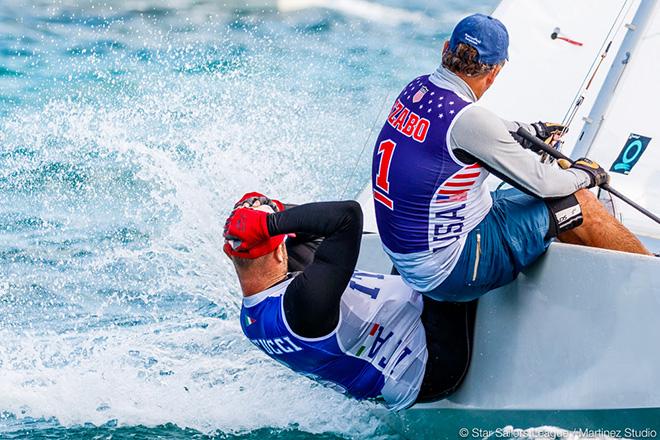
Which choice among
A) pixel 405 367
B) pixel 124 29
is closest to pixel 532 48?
pixel 405 367

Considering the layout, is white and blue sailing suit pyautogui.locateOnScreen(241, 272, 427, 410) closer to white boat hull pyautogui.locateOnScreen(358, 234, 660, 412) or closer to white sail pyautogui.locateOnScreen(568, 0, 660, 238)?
white boat hull pyautogui.locateOnScreen(358, 234, 660, 412)

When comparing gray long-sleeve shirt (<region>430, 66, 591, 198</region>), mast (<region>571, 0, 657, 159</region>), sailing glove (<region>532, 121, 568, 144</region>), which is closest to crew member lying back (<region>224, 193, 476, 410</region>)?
gray long-sleeve shirt (<region>430, 66, 591, 198</region>)

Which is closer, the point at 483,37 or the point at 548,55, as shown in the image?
the point at 483,37

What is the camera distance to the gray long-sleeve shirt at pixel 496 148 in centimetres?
245

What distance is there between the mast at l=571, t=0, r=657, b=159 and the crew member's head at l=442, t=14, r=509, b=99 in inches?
58.3

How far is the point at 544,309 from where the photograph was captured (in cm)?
267

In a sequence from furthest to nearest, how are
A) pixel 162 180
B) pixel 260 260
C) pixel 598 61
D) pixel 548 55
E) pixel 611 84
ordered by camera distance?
pixel 162 180 → pixel 548 55 → pixel 598 61 → pixel 611 84 → pixel 260 260

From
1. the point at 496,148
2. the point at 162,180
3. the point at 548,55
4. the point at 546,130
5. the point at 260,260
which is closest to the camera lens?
the point at 496,148

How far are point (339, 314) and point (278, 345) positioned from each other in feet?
0.66

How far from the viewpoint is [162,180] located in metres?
5.85

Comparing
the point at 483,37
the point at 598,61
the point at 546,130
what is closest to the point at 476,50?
the point at 483,37

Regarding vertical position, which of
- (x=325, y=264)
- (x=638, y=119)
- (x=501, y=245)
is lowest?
(x=325, y=264)

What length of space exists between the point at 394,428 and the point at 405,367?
457 mm

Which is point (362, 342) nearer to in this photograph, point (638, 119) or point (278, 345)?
point (278, 345)
